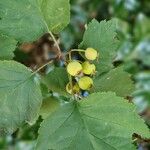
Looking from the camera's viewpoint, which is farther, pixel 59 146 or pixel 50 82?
pixel 50 82

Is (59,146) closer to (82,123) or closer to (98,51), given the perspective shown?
(82,123)

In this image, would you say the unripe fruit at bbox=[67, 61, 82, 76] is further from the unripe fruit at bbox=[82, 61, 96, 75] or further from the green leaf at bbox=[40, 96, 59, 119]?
the green leaf at bbox=[40, 96, 59, 119]

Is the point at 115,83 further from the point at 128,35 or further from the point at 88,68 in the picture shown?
the point at 128,35

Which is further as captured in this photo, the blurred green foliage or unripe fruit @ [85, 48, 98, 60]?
the blurred green foliage

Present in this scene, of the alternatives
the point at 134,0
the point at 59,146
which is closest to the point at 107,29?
the point at 59,146

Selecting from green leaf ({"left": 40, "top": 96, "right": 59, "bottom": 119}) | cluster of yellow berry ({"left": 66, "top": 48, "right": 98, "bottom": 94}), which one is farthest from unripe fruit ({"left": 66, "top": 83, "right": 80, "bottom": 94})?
green leaf ({"left": 40, "top": 96, "right": 59, "bottom": 119})

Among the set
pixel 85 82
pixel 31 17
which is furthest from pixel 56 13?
pixel 85 82
